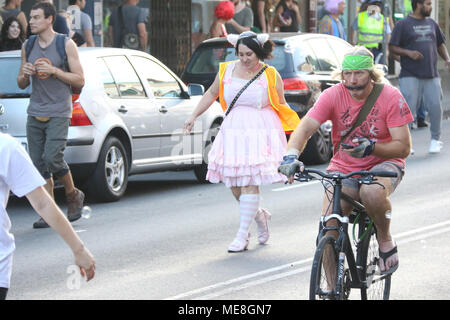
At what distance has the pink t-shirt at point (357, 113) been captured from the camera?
21.0 ft

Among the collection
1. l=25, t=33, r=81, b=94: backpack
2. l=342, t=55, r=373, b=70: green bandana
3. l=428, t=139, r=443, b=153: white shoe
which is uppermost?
l=342, t=55, r=373, b=70: green bandana

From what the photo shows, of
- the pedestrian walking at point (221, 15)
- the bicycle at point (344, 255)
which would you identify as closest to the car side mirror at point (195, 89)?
the bicycle at point (344, 255)

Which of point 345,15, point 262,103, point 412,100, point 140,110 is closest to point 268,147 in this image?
point 262,103

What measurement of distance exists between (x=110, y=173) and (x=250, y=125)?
2.73 m

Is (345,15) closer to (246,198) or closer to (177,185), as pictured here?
(177,185)

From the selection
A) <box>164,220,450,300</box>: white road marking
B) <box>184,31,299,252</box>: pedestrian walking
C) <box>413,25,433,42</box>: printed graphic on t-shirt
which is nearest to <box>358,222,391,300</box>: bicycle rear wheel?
<box>164,220,450,300</box>: white road marking

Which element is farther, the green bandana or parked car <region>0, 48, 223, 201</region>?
parked car <region>0, 48, 223, 201</region>

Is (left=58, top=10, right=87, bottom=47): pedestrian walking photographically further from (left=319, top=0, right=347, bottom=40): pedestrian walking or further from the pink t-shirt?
the pink t-shirt

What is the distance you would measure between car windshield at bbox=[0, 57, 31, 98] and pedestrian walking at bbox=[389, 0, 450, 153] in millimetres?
6144

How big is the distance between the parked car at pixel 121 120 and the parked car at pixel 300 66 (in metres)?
1.46

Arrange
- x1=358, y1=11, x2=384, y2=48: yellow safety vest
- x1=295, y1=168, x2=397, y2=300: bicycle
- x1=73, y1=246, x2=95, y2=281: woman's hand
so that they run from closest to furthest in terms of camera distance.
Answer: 1. x1=73, y1=246, x2=95, y2=281: woman's hand
2. x1=295, y1=168, x2=397, y2=300: bicycle
3. x1=358, y1=11, x2=384, y2=48: yellow safety vest

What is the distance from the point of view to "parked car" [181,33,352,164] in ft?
46.5

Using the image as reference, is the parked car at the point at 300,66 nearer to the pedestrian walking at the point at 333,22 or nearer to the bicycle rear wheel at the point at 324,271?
the pedestrian walking at the point at 333,22

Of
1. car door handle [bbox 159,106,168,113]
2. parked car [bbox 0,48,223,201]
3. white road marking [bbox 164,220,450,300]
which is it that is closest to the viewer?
white road marking [bbox 164,220,450,300]
